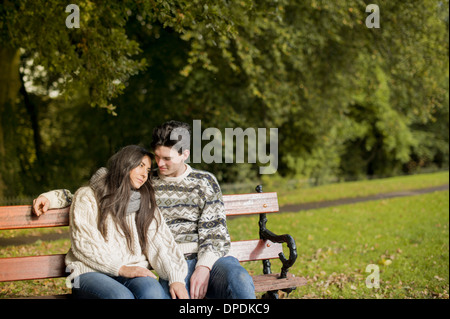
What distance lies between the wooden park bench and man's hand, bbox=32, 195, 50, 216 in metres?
0.06

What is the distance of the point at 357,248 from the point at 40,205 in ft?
16.9

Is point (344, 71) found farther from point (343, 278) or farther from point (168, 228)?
point (168, 228)

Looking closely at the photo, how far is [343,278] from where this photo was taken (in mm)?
5449

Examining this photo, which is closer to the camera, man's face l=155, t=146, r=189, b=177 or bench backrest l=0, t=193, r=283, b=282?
bench backrest l=0, t=193, r=283, b=282

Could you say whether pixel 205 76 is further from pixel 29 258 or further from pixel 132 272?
pixel 132 272

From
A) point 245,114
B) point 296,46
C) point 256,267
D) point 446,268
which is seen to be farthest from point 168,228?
point 245,114

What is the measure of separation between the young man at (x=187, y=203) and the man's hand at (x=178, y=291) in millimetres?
151

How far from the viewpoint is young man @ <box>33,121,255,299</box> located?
10.1 feet

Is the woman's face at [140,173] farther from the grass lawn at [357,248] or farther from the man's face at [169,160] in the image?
the grass lawn at [357,248]

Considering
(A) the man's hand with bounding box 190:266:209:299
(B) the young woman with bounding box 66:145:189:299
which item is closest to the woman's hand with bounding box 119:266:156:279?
(B) the young woman with bounding box 66:145:189:299

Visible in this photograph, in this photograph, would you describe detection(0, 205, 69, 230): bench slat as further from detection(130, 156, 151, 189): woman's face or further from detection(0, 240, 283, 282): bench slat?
detection(130, 156, 151, 189): woman's face

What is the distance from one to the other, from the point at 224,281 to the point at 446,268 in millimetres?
4239

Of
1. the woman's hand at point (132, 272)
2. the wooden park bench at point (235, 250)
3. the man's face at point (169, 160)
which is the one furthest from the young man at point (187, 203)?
the woman's hand at point (132, 272)

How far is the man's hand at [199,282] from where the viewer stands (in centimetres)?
Result: 295
